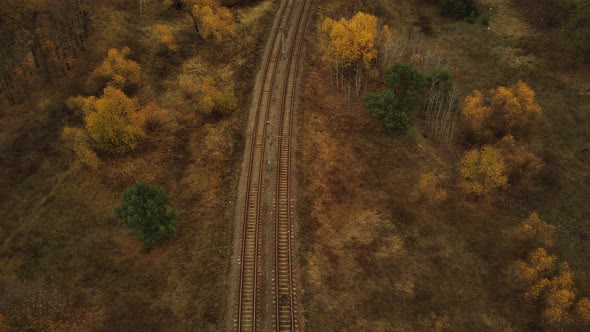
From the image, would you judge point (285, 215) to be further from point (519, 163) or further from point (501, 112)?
point (501, 112)

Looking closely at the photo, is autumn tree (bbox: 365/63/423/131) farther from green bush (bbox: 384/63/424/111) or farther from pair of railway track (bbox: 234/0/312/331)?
pair of railway track (bbox: 234/0/312/331)

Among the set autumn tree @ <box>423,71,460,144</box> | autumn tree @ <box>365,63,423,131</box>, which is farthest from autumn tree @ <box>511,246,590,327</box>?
autumn tree @ <box>365,63,423,131</box>

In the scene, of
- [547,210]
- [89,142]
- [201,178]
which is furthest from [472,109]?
[89,142]

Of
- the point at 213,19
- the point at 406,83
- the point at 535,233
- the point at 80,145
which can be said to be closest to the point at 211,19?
the point at 213,19

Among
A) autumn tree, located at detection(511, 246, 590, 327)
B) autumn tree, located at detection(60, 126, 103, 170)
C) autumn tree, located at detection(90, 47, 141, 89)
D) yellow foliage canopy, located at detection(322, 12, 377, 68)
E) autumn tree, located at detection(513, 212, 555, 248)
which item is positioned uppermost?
yellow foliage canopy, located at detection(322, 12, 377, 68)

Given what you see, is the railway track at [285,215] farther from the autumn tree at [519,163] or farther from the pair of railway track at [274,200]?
the autumn tree at [519,163]

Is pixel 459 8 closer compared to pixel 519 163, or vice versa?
pixel 519 163

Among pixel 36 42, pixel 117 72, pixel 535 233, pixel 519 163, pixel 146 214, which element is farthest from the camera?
pixel 36 42
